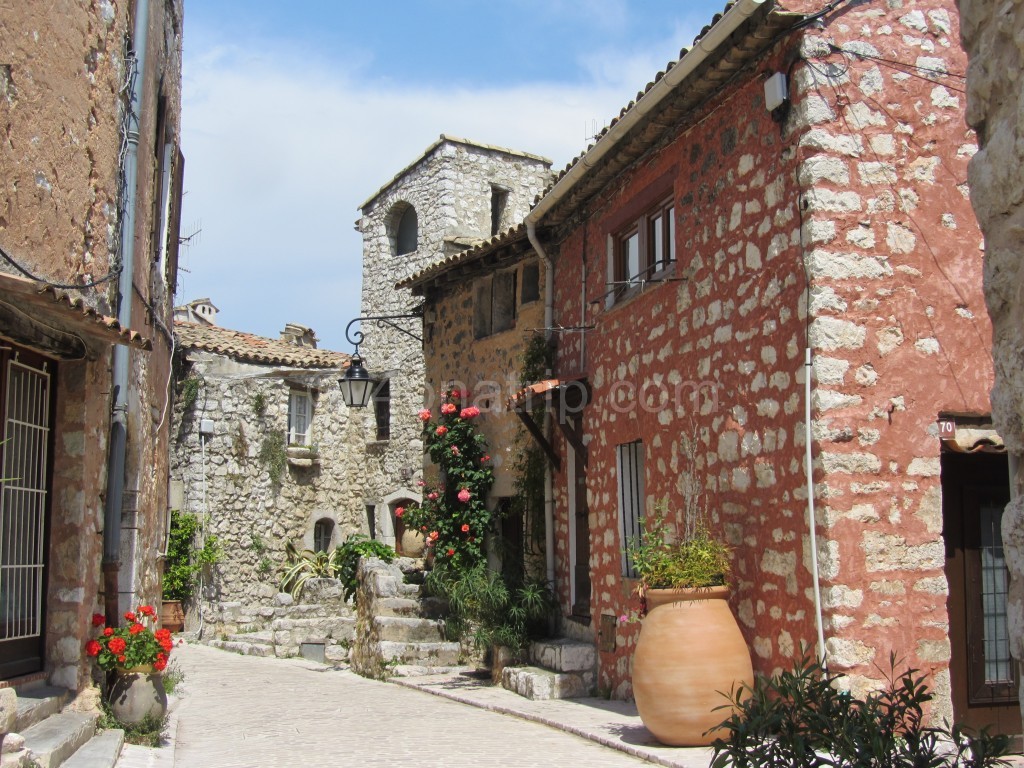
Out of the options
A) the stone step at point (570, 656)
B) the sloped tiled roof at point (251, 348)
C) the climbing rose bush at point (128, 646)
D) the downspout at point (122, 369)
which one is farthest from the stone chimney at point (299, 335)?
the climbing rose bush at point (128, 646)

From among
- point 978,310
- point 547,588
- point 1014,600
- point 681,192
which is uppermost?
point 681,192

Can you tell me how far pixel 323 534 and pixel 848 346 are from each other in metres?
16.4

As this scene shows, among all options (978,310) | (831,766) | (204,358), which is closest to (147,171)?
(978,310)

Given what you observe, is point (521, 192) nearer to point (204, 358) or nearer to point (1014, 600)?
point (204, 358)

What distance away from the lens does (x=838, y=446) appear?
6453 millimetres

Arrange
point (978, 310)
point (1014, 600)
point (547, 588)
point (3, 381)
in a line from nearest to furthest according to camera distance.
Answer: point (1014, 600)
point (3, 381)
point (978, 310)
point (547, 588)

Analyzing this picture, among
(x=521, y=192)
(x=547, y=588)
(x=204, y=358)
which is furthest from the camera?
(x=521, y=192)

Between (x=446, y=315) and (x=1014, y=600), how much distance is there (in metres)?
11.9

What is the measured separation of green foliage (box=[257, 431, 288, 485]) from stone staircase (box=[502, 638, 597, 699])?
35.2 feet

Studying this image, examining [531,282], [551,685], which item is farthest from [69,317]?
[531,282]

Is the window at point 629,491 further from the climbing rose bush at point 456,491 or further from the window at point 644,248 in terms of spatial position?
the climbing rose bush at point 456,491

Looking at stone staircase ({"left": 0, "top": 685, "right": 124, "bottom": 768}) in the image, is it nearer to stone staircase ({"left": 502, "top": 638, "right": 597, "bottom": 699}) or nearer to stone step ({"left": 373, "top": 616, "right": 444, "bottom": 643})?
stone staircase ({"left": 502, "top": 638, "right": 597, "bottom": 699})

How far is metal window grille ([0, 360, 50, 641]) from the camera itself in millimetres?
6363

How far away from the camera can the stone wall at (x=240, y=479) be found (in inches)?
759
